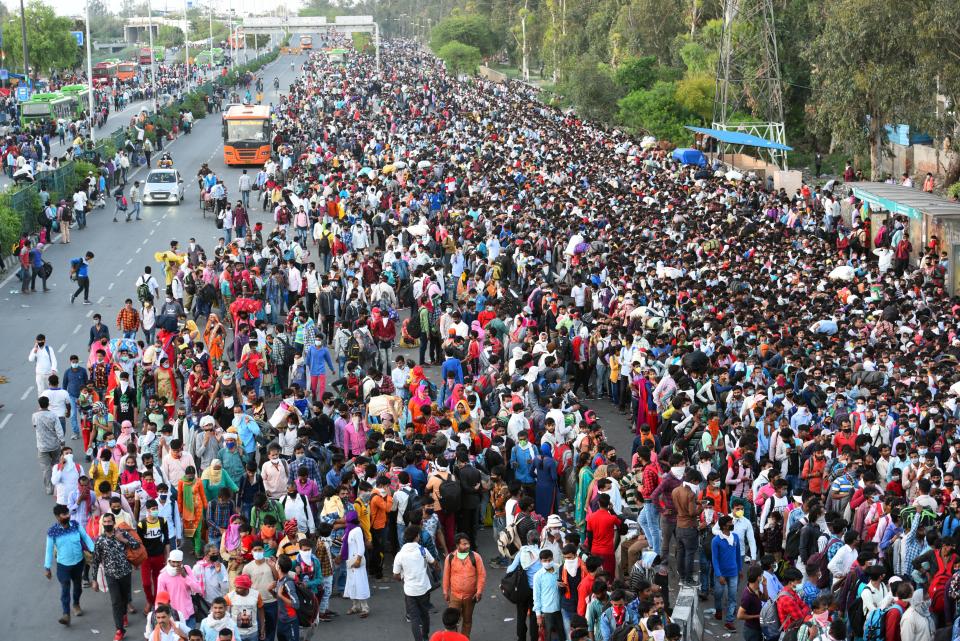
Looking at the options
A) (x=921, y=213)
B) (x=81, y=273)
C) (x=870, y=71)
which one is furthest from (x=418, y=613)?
(x=870, y=71)

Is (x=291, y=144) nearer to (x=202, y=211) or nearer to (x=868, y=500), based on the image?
(x=202, y=211)

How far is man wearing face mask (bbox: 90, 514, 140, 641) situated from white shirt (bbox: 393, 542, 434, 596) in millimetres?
2485

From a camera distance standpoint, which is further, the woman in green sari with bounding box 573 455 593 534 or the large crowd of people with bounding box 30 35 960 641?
the woman in green sari with bounding box 573 455 593 534

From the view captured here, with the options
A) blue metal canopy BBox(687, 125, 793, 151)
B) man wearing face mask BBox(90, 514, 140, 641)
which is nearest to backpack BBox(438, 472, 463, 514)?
man wearing face mask BBox(90, 514, 140, 641)

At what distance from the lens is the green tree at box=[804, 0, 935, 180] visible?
3806cm

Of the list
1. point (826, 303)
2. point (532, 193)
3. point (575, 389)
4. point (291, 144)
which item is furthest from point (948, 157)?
point (575, 389)

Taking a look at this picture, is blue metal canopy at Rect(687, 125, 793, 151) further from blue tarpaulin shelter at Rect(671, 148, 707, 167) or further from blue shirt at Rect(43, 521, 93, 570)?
blue shirt at Rect(43, 521, 93, 570)

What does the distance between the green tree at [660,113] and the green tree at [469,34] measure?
57.3 meters

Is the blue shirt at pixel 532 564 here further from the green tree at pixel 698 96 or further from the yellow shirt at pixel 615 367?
the green tree at pixel 698 96

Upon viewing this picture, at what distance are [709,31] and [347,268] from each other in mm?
40020

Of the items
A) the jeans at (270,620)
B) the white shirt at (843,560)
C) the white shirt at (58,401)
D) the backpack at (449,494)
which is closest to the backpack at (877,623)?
the white shirt at (843,560)

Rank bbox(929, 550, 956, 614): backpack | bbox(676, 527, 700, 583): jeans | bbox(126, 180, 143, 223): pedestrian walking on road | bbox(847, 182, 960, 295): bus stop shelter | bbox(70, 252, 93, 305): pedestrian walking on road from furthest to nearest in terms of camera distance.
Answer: bbox(126, 180, 143, 223): pedestrian walking on road, bbox(70, 252, 93, 305): pedestrian walking on road, bbox(847, 182, 960, 295): bus stop shelter, bbox(676, 527, 700, 583): jeans, bbox(929, 550, 956, 614): backpack

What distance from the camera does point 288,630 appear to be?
1165 cm

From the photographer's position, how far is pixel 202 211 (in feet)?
126
